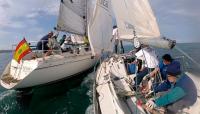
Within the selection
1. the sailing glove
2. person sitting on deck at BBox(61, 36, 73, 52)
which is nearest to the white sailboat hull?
person sitting on deck at BBox(61, 36, 73, 52)

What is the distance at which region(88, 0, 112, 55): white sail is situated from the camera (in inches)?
419

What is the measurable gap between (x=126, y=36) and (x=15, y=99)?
282 inches

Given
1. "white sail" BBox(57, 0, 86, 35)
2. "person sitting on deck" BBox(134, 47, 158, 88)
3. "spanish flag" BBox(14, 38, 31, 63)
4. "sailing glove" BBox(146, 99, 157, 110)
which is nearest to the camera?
"sailing glove" BBox(146, 99, 157, 110)

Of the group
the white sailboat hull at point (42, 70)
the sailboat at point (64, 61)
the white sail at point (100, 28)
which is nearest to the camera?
the white sail at point (100, 28)

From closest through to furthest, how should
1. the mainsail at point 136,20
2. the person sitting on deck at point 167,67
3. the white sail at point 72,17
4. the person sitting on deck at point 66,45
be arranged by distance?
the person sitting on deck at point 167,67 < the mainsail at point 136,20 < the white sail at point 72,17 < the person sitting on deck at point 66,45

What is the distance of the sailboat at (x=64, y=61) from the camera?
36.1 ft

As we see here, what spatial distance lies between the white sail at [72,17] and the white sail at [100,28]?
179 inches

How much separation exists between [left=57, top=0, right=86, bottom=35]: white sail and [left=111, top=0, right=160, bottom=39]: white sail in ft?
30.4

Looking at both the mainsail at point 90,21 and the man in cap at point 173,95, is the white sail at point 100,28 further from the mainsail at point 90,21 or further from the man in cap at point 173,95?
the man in cap at point 173,95

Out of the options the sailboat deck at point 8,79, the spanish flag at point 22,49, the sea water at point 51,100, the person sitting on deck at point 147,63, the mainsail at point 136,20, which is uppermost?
the mainsail at point 136,20

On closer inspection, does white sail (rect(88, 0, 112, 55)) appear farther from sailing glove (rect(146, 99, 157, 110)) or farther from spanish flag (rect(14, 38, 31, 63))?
sailing glove (rect(146, 99, 157, 110))

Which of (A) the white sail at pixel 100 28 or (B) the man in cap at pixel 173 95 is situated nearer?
(B) the man in cap at pixel 173 95

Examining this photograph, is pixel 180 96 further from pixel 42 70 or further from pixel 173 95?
pixel 42 70

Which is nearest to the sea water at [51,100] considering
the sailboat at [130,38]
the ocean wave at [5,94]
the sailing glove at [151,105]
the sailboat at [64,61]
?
the ocean wave at [5,94]
